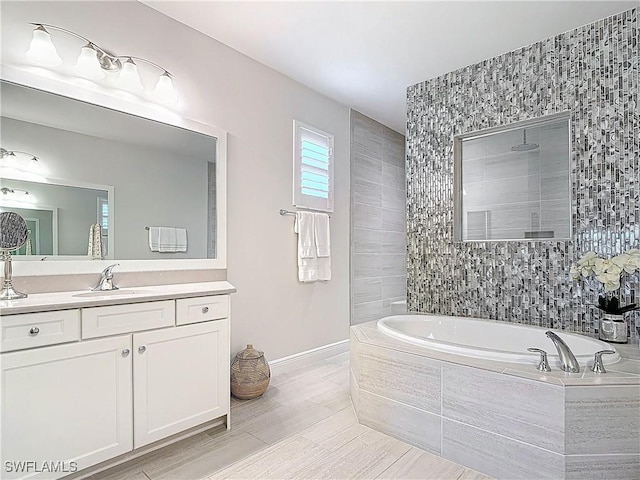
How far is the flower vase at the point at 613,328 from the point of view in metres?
2.28

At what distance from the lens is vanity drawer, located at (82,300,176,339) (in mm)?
1698

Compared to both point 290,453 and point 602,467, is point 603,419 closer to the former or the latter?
point 602,467

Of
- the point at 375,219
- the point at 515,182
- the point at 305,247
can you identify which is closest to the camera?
the point at 515,182

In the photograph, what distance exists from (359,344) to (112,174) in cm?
179

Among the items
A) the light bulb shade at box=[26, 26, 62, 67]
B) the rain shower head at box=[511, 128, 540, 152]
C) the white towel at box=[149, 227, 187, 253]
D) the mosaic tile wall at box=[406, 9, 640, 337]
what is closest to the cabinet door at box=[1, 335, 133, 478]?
the white towel at box=[149, 227, 187, 253]

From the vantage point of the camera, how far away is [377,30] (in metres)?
2.61

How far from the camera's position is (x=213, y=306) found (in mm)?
2174

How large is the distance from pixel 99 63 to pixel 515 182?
121 inches

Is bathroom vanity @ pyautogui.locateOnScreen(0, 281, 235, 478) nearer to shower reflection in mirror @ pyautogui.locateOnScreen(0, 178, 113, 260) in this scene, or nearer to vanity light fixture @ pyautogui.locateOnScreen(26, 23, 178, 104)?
shower reflection in mirror @ pyautogui.locateOnScreen(0, 178, 113, 260)

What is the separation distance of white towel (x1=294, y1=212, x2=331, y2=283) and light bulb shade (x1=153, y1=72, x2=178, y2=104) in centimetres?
135

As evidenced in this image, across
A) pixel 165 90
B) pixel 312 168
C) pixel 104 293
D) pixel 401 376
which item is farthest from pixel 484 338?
pixel 165 90

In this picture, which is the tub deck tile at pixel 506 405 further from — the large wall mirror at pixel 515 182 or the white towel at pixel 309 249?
the white towel at pixel 309 249

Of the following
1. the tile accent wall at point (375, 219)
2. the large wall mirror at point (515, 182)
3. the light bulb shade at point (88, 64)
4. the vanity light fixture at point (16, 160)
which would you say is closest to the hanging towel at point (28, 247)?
the vanity light fixture at point (16, 160)

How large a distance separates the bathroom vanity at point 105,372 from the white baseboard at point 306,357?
966 mm
